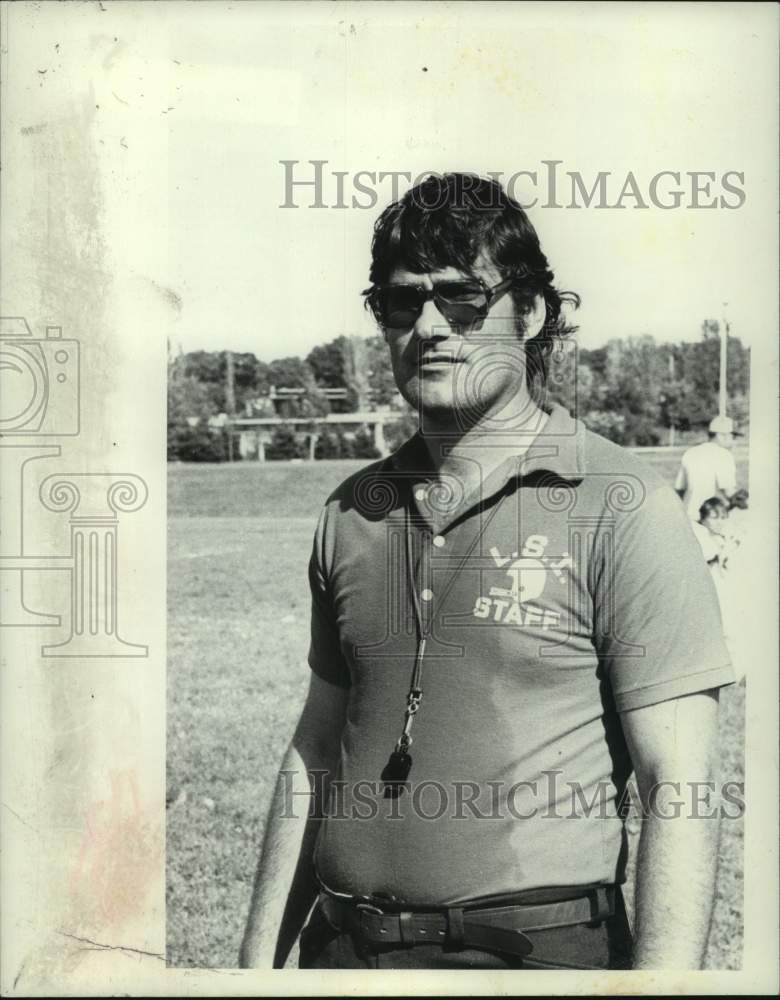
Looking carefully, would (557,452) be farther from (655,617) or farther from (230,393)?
(230,393)

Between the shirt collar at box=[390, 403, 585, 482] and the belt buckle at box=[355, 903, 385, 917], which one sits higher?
the shirt collar at box=[390, 403, 585, 482]

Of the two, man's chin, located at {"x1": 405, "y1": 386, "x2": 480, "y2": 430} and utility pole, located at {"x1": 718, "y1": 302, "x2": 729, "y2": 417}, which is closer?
man's chin, located at {"x1": 405, "y1": 386, "x2": 480, "y2": 430}

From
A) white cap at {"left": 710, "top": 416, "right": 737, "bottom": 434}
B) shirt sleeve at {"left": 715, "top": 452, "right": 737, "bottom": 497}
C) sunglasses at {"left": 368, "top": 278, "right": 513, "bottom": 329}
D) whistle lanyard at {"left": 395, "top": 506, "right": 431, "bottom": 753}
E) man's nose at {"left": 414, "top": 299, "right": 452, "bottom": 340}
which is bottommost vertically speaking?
whistle lanyard at {"left": 395, "top": 506, "right": 431, "bottom": 753}

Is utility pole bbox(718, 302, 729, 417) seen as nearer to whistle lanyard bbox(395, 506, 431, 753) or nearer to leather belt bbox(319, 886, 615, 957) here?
whistle lanyard bbox(395, 506, 431, 753)

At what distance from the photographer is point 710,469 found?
3.00 meters

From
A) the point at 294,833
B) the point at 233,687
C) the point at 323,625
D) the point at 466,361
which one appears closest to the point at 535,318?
the point at 466,361

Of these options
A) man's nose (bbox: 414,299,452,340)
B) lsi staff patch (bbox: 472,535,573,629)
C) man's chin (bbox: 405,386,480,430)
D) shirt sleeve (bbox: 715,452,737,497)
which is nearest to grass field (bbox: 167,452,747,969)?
shirt sleeve (bbox: 715,452,737,497)

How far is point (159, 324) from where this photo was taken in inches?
121

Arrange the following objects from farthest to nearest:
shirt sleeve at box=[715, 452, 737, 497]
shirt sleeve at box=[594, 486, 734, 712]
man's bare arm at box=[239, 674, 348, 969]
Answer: shirt sleeve at box=[715, 452, 737, 497] → man's bare arm at box=[239, 674, 348, 969] → shirt sleeve at box=[594, 486, 734, 712]

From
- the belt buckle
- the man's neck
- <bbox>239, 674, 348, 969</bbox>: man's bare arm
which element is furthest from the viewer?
<bbox>239, 674, 348, 969</bbox>: man's bare arm

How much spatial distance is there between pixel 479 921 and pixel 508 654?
60cm

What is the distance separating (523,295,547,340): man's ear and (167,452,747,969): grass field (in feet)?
1.86

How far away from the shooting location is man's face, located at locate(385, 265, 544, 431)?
2.82 meters

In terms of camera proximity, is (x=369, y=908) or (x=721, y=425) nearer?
(x=369, y=908)
